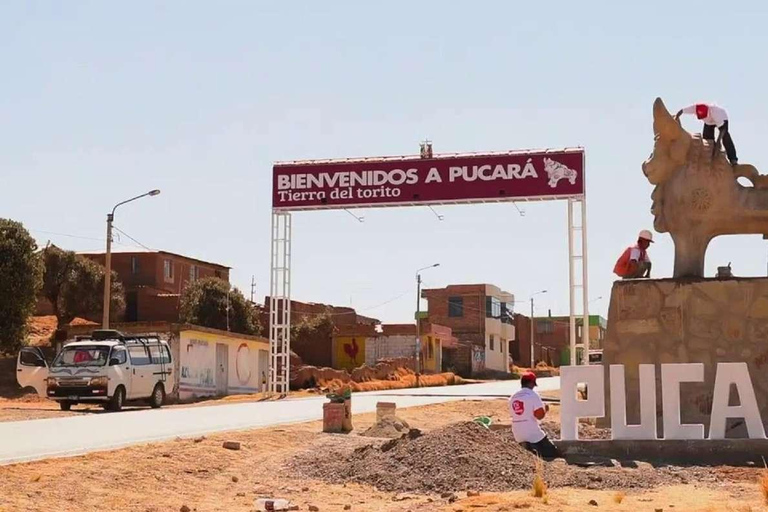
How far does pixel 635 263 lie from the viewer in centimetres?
1972

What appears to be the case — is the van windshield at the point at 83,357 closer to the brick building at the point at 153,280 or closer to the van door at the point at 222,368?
the van door at the point at 222,368

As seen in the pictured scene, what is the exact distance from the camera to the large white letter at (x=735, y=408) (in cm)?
1538

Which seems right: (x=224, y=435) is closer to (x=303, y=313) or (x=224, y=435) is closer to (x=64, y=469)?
(x=64, y=469)

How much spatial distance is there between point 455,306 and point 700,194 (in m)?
77.0

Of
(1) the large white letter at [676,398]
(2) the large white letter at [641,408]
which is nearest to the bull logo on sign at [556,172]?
(2) the large white letter at [641,408]

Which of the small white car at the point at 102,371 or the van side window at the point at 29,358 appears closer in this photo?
the small white car at the point at 102,371

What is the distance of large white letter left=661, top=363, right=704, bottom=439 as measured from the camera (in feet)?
51.3

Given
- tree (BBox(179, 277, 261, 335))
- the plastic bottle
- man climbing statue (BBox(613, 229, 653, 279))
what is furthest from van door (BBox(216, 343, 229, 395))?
the plastic bottle

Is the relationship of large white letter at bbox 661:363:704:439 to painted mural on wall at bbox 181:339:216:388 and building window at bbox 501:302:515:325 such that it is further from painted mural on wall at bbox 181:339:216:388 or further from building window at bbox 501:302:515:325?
building window at bbox 501:302:515:325

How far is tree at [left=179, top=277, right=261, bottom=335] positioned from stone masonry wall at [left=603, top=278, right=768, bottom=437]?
53131 mm

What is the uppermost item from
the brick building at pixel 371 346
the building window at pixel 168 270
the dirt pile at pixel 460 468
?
the building window at pixel 168 270

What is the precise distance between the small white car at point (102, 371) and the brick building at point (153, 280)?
39.7 metres

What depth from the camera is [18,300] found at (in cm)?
5297

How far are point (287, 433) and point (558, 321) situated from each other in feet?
368
